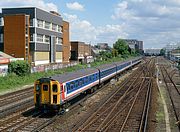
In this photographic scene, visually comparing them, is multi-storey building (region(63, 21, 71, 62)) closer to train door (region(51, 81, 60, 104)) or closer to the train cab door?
the train cab door

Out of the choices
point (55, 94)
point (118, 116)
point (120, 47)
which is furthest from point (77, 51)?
point (55, 94)

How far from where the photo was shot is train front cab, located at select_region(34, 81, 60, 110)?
22.6 m

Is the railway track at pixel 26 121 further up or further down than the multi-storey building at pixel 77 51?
further down

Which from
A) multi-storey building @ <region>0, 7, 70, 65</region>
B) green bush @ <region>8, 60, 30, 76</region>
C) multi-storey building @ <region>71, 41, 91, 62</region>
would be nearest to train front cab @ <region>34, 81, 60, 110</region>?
green bush @ <region>8, 60, 30, 76</region>

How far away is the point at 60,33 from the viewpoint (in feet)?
288

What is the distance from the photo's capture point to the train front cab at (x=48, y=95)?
889 inches

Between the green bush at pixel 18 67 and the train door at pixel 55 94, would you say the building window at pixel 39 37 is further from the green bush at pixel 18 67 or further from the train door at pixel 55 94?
the train door at pixel 55 94

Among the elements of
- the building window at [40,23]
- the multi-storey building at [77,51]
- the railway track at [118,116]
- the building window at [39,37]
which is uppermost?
the building window at [40,23]

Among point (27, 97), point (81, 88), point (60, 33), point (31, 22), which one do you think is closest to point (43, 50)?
point (31, 22)

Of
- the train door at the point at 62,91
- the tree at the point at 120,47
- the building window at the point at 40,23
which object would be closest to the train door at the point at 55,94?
the train door at the point at 62,91

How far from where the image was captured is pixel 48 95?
894 inches

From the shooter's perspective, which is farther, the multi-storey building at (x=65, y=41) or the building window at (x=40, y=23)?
the multi-storey building at (x=65, y=41)

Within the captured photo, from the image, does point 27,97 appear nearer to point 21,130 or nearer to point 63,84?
point 63,84

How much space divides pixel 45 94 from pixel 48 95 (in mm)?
274
